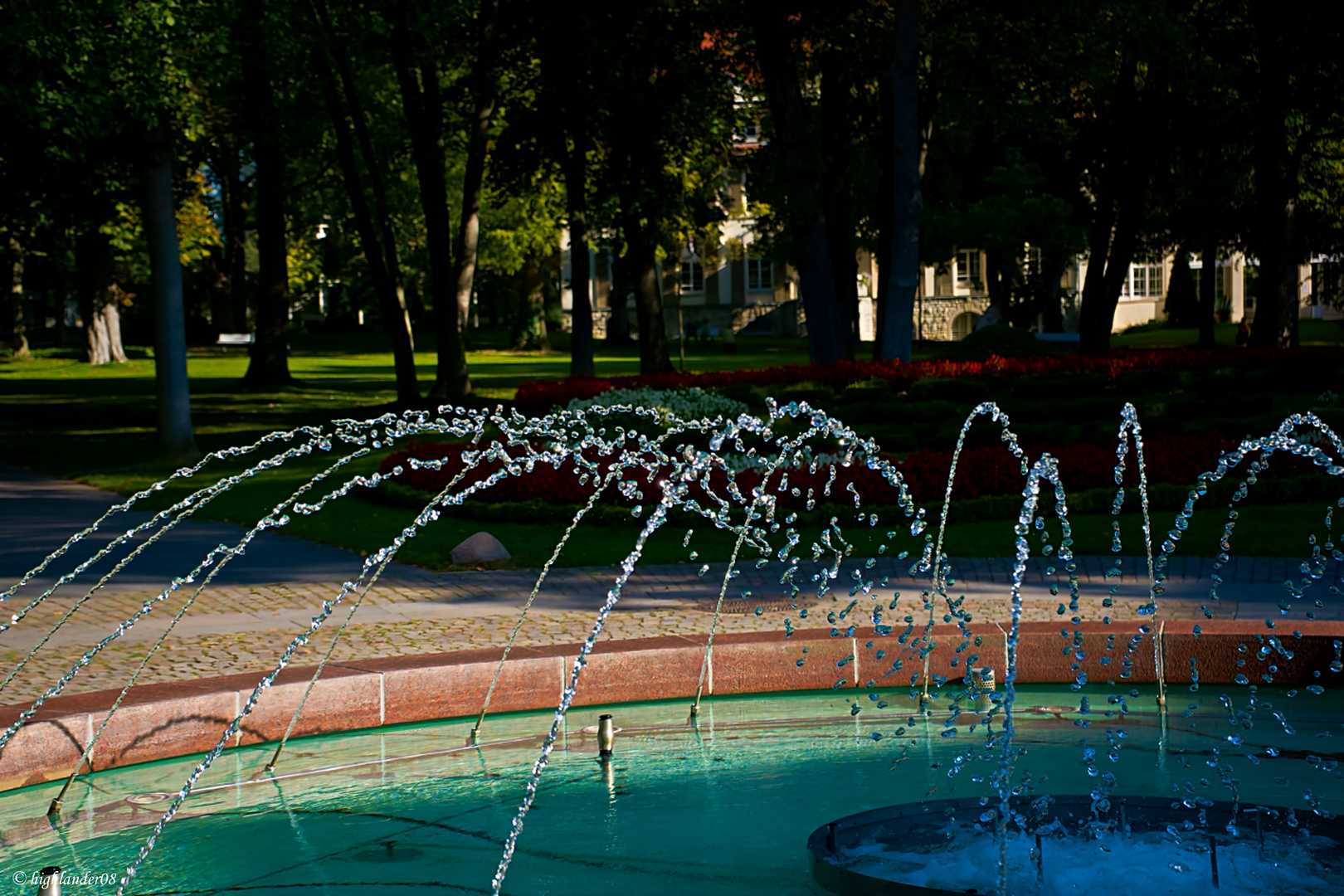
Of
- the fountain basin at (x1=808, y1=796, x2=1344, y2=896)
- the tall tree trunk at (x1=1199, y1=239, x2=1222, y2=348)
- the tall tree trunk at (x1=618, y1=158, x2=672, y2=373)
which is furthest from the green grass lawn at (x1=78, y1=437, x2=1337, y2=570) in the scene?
the tall tree trunk at (x1=1199, y1=239, x2=1222, y2=348)

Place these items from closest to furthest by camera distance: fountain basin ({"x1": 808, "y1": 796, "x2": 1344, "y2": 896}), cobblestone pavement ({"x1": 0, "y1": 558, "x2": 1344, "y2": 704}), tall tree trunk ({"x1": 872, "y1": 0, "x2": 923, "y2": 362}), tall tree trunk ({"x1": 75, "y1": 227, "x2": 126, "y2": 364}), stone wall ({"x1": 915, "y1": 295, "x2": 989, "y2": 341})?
1. fountain basin ({"x1": 808, "y1": 796, "x2": 1344, "y2": 896})
2. cobblestone pavement ({"x1": 0, "y1": 558, "x2": 1344, "y2": 704})
3. tall tree trunk ({"x1": 872, "y1": 0, "x2": 923, "y2": 362})
4. tall tree trunk ({"x1": 75, "y1": 227, "x2": 126, "y2": 364})
5. stone wall ({"x1": 915, "y1": 295, "x2": 989, "y2": 341})

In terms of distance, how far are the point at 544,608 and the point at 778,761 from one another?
2.84 meters

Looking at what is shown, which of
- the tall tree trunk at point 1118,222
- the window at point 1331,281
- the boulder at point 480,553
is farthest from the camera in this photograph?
the window at point 1331,281

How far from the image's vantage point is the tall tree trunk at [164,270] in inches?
653

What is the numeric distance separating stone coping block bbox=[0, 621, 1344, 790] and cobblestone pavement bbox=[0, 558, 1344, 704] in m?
0.35

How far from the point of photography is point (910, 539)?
37.2ft

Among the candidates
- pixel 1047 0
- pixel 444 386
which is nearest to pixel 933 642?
pixel 1047 0

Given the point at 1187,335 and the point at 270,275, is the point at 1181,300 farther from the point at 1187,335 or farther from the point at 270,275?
the point at 270,275

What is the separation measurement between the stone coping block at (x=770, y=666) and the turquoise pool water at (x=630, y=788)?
0.10 m

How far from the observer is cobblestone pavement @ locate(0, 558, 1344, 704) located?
749 cm

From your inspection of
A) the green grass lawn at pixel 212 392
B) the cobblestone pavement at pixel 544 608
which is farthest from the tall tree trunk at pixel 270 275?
the cobblestone pavement at pixel 544 608

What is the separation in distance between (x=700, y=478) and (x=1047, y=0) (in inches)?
416

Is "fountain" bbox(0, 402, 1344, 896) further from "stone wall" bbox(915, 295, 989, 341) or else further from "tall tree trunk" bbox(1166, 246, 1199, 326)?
"stone wall" bbox(915, 295, 989, 341)

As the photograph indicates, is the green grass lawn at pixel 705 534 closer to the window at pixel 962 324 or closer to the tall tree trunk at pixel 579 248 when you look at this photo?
the tall tree trunk at pixel 579 248
